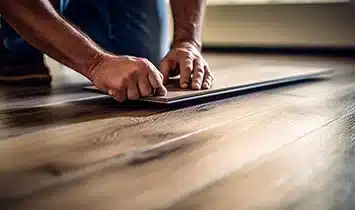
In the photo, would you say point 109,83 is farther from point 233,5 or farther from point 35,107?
point 233,5

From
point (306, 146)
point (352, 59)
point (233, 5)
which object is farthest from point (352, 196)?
point (233, 5)

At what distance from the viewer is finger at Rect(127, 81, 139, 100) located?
1102 millimetres

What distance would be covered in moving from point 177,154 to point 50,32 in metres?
0.40

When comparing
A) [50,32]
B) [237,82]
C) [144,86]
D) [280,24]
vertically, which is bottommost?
[280,24]

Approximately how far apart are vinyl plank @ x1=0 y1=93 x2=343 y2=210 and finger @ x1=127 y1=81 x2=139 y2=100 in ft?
0.63

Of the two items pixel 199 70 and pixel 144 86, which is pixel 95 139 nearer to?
pixel 144 86

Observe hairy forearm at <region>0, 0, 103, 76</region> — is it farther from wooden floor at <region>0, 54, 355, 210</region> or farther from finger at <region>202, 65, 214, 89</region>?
finger at <region>202, 65, 214, 89</region>

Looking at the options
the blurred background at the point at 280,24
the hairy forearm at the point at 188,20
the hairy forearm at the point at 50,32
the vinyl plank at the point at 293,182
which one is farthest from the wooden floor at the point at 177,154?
the blurred background at the point at 280,24

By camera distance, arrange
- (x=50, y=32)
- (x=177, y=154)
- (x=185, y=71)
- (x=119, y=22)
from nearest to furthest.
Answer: (x=177, y=154), (x=50, y=32), (x=185, y=71), (x=119, y=22)

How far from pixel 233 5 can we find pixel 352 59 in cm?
80

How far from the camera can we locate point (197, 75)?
1.26m

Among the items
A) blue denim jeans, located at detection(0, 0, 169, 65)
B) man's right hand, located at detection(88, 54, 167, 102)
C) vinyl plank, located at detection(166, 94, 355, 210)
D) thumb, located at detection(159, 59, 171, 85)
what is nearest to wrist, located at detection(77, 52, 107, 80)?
man's right hand, located at detection(88, 54, 167, 102)

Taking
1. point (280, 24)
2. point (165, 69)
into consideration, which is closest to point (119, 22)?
point (165, 69)

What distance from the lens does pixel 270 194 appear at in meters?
0.66
